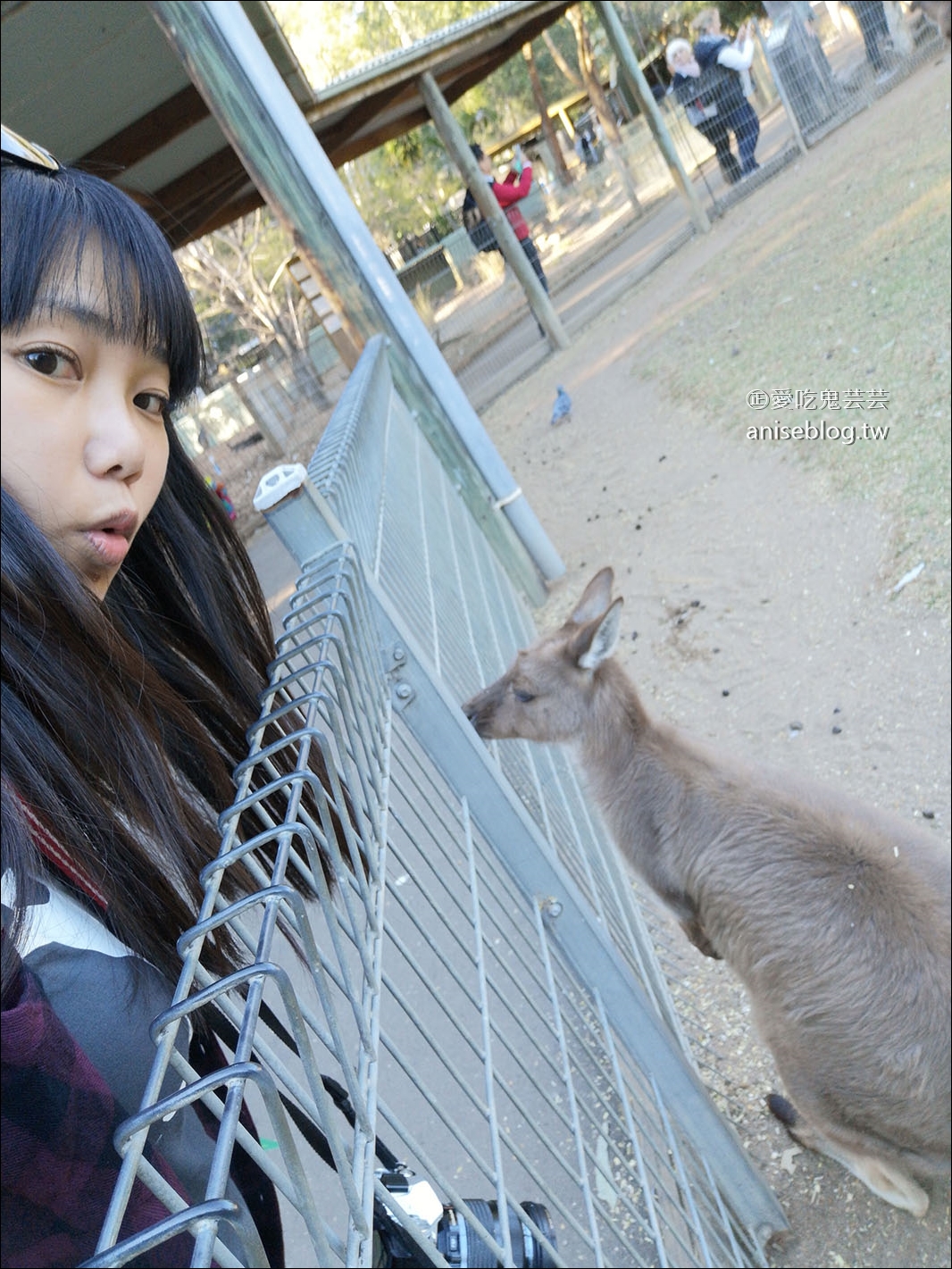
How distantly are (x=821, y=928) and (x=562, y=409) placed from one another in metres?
6.26

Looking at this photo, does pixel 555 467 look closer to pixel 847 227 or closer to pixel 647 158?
pixel 847 227

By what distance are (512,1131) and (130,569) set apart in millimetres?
2030

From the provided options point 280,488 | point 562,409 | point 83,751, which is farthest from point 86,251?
point 562,409

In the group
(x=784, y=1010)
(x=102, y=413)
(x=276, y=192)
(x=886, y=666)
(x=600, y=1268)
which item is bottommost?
(x=886, y=666)

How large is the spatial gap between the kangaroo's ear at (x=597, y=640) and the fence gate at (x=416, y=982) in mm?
336

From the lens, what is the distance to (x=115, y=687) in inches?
38.7

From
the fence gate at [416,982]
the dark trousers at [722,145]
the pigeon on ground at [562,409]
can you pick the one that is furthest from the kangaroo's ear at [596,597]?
the dark trousers at [722,145]

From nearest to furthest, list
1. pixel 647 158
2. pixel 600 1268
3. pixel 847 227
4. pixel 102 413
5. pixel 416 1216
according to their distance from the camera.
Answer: pixel 102 413 → pixel 416 1216 → pixel 600 1268 → pixel 847 227 → pixel 647 158

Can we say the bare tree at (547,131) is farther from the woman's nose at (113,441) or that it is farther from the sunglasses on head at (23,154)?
the woman's nose at (113,441)

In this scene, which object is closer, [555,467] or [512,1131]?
[512,1131]

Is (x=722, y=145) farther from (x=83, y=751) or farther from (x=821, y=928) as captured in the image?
(x=83, y=751)

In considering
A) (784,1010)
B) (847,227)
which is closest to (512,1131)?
Answer: (784,1010)

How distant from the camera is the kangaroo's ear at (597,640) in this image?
2646 mm

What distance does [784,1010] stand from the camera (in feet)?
6.68
